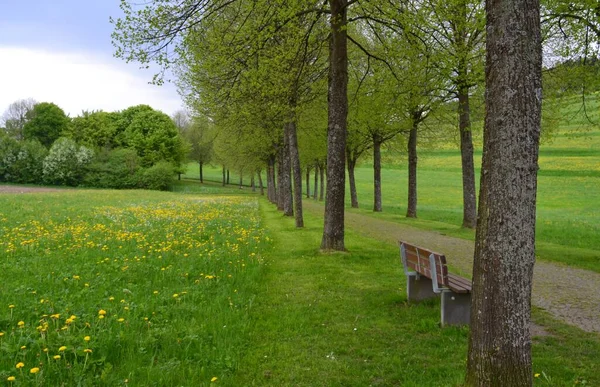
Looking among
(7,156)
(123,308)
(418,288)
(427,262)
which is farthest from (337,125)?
(7,156)

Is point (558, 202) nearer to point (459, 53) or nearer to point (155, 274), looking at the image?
point (459, 53)

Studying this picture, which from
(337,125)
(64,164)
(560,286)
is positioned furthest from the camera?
(64,164)

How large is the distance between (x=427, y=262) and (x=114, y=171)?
69.8 metres

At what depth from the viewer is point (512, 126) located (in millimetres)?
3684

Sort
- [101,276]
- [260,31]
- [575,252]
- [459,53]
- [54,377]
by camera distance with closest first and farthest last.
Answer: [54,377] < [101,276] < [260,31] < [575,252] < [459,53]

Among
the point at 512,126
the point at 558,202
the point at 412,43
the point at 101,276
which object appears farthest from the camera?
the point at 558,202

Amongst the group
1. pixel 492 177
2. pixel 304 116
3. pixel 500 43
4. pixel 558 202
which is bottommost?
pixel 558 202

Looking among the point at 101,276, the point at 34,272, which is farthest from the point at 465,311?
the point at 34,272

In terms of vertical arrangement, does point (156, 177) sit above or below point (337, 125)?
below

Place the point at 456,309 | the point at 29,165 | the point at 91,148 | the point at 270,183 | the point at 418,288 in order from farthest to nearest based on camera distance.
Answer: the point at 91,148 < the point at 29,165 < the point at 270,183 < the point at 418,288 < the point at 456,309

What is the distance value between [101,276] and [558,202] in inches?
1726

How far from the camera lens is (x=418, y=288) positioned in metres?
7.51

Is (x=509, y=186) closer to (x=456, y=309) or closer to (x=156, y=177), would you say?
(x=456, y=309)

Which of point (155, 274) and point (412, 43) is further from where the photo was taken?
point (412, 43)
